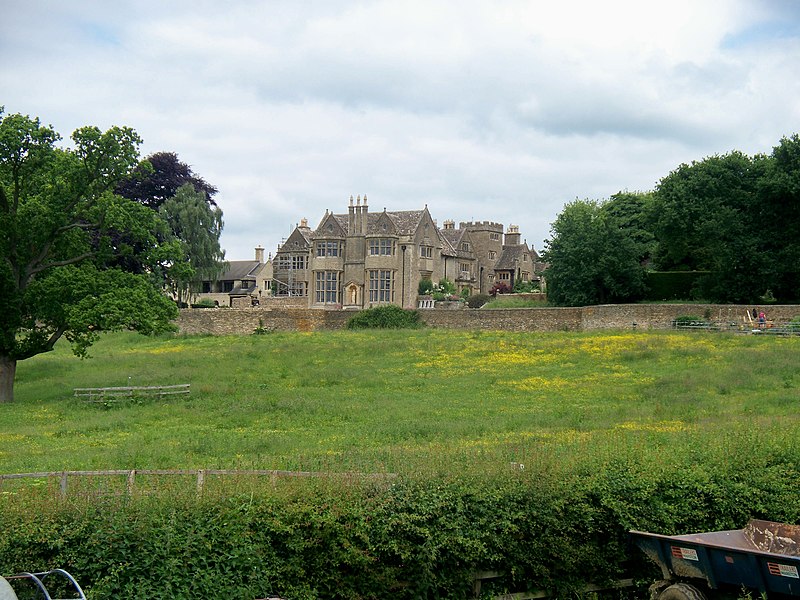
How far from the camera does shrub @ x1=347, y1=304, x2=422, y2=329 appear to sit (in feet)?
212

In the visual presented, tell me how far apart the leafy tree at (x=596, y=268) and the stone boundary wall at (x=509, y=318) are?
5803 millimetres

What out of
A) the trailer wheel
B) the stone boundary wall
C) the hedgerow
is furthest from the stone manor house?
the trailer wheel

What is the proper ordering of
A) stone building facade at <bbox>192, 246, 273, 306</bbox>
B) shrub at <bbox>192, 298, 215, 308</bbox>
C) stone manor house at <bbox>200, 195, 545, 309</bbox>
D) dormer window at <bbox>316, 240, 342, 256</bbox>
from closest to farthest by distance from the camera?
stone manor house at <bbox>200, 195, 545, 309</bbox> < dormer window at <bbox>316, 240, 342, 256</bbox> < shrub at <bbox>192, 298, 215, 308</bbox> < stone building facade at <bbox>192, 246, 273, 306</bbox>

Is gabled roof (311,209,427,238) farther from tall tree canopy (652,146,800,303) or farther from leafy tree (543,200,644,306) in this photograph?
tall tree canopy (652,146,800,303)

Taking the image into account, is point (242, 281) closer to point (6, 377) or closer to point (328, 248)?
point (328, 248)

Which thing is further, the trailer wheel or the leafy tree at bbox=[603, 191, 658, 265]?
the leafy tree at bbox=[603, 191, 658, 265]

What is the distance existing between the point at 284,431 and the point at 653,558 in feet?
52.9

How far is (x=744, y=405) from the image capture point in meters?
30.2

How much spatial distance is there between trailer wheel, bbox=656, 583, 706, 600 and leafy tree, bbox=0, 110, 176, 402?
26.9 meters

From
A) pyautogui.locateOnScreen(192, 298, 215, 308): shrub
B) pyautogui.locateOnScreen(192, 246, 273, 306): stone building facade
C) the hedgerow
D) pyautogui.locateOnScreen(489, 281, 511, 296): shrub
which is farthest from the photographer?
pyautogui.locateOnScreen(192, 246, 273, 306): stone building facade

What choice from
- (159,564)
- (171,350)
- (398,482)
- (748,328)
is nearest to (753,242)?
(748,328)

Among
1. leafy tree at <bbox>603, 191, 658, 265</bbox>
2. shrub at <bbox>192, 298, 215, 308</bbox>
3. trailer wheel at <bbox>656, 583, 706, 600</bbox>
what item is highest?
leafy tree at <bbox>603, 191, 658, 265</bbox>

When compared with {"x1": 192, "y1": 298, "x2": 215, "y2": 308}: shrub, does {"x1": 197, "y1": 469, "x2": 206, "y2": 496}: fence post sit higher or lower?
lower

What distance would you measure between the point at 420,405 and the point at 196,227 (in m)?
54.3
